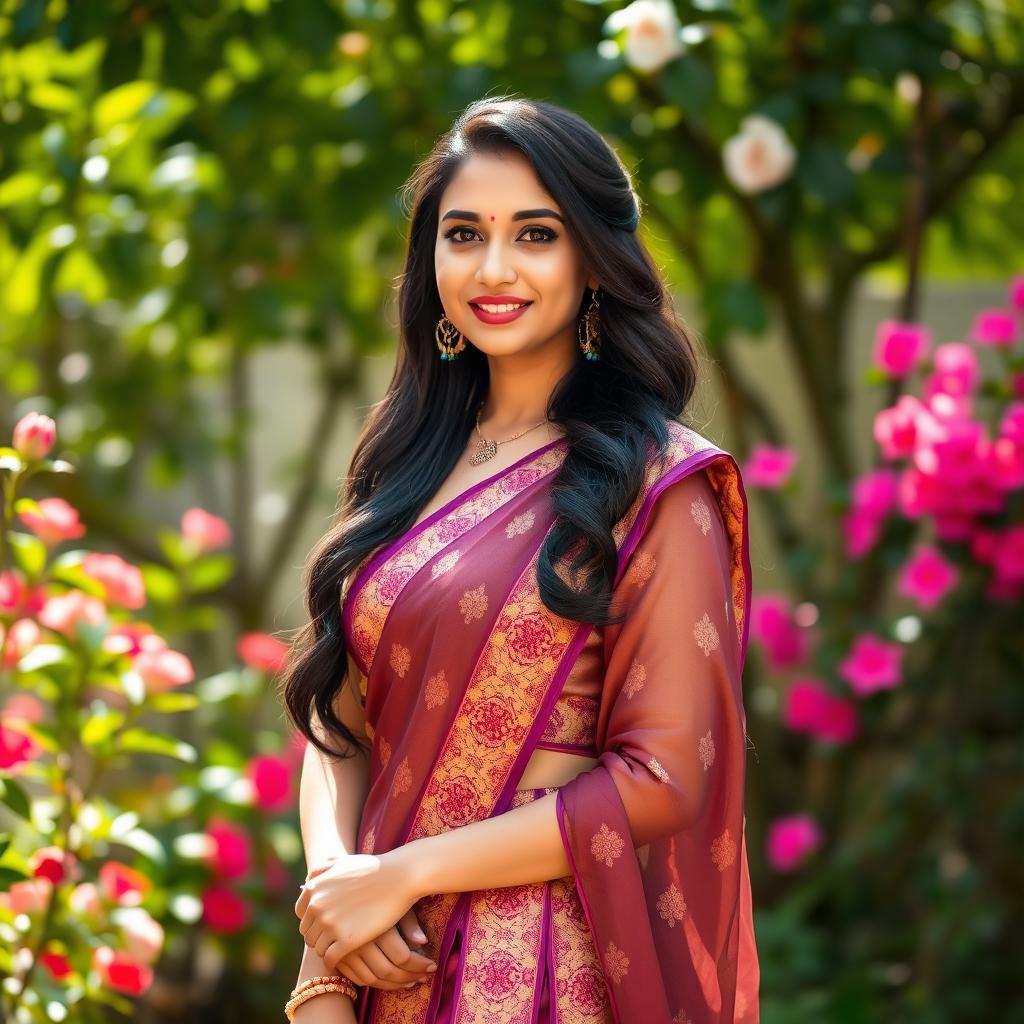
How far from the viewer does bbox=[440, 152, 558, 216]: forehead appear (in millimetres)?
1797

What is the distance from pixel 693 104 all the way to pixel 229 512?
2.48 metres

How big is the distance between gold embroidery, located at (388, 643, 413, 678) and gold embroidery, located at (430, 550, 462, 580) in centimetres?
9

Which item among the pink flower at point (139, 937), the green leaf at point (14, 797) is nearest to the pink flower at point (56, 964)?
the pink flower at point (139, 937)

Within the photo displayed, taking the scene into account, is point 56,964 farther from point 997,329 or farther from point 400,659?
point 997,329

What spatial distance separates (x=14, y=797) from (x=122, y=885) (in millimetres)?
419

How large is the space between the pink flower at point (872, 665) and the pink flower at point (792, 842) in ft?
1.36

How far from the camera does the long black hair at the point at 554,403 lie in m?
A: 1.70

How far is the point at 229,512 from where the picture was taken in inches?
193

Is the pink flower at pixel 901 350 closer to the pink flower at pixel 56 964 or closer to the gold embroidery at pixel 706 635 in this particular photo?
the gold embroidery at pixel 706 635

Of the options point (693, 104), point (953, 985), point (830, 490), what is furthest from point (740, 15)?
point (953, 985)

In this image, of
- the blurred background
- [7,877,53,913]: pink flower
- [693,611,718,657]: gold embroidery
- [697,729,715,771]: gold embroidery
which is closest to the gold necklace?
[693,611,718,657]: gold embroidery

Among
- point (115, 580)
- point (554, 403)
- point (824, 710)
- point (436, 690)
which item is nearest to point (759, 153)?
point (824, 710)

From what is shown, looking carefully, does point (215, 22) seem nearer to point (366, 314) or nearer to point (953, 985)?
point (366, 314)

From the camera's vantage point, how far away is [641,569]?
1681 millimetres
